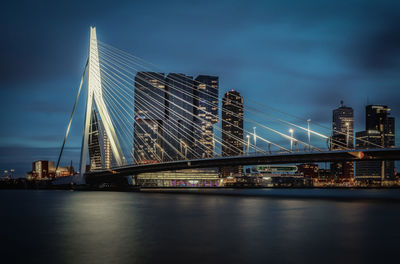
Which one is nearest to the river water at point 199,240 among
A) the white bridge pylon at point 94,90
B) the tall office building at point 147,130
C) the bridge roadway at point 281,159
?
the bridge roadway at point 281,159

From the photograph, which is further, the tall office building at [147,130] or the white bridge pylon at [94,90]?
the tall office building at [147,130]

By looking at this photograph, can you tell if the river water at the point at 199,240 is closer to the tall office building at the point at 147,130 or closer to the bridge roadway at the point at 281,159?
the bridge roadway at the point at 281,159

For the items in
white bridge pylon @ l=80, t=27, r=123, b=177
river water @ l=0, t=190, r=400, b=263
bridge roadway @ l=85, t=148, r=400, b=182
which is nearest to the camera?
river water @ l=0, t=190, r=400, b=263

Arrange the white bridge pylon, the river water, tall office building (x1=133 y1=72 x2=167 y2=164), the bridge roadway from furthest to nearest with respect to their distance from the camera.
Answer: tall office building (x1=133 y1=72 x2=167 y2=164) → the white bridge pylon → the bridge roadway → the river water

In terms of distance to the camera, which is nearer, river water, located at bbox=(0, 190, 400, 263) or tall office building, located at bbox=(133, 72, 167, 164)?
river water, located at bbox=(0, 190, 400, 263)

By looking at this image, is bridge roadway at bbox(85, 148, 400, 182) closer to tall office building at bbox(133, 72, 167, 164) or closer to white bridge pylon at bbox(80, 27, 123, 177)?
white bridge pylon at bbox(80, 27, 123, 177)

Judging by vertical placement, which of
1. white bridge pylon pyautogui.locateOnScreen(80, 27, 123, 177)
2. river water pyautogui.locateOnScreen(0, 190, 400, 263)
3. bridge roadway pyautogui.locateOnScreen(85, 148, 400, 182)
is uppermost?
white bridge pylon pyautogui.locateOnScreen(80, 27, 123, 177)

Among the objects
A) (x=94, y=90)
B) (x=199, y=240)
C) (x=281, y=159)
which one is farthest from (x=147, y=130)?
(x=199, y=240)

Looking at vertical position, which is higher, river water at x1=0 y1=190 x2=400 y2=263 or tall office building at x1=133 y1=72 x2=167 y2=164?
tall office building at x1=133 y1=72 x2=167 y2=164

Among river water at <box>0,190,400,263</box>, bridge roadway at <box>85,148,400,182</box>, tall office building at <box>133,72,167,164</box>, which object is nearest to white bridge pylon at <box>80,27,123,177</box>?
bridge roadway at <box>85,148,400,182</box>

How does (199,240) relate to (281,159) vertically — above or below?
below

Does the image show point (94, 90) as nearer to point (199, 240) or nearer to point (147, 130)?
point (199, 240)

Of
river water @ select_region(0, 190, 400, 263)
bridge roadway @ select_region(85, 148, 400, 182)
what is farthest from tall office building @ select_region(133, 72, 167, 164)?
river water @ select_region(0, 190, 400, 263)

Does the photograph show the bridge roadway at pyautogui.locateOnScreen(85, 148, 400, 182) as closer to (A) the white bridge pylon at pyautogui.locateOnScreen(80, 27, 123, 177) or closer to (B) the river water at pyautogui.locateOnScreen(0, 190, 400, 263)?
(A) the white bridge pylon at pyautogui.locateOnScreen(80, 27, 123, 177)
